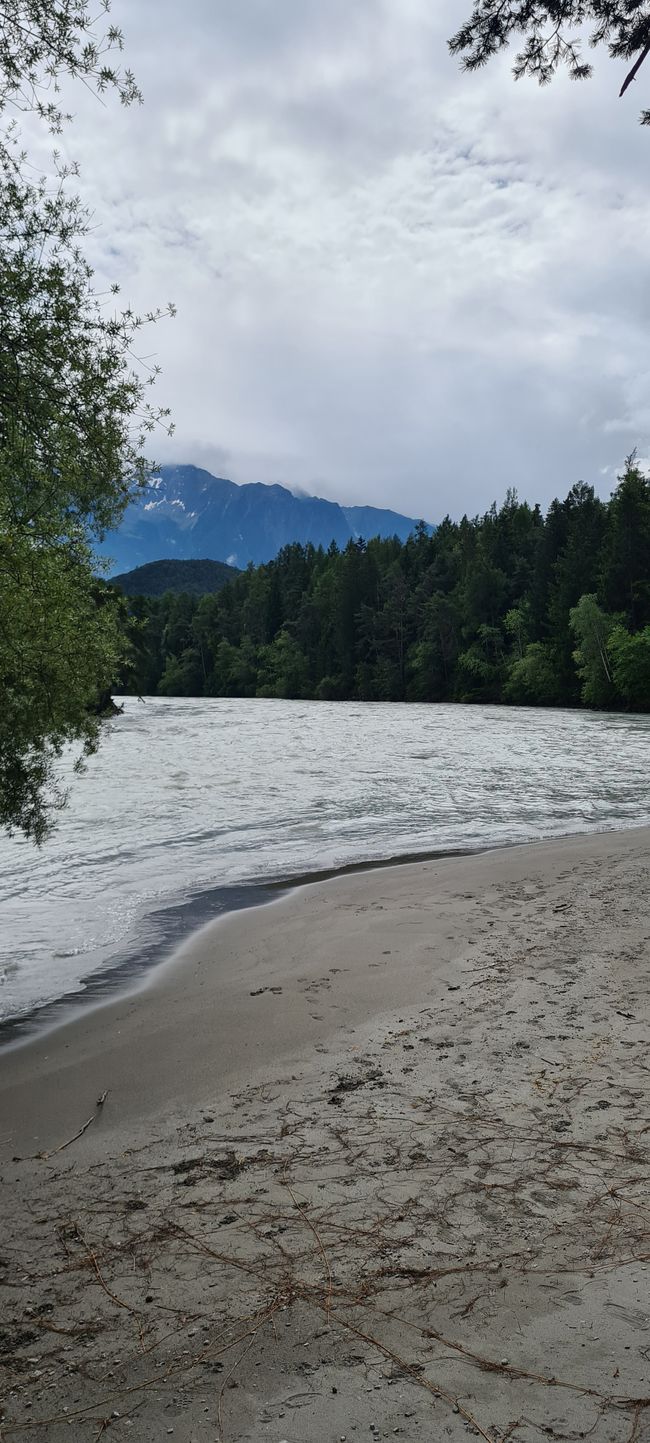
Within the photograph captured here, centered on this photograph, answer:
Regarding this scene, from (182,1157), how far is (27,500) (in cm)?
675

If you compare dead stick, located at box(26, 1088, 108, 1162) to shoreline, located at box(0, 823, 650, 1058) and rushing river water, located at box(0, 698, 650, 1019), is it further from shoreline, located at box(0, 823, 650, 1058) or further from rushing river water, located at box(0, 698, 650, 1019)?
rushing river water, located at box(0, 698, 650, 1019)

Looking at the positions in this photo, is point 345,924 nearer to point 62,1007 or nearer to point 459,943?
point 459,943

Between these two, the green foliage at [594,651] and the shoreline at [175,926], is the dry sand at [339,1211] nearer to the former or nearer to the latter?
the shoreline at [175,926]

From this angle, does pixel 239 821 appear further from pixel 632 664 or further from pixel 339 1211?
pixel 632 664

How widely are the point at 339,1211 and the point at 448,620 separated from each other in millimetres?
99820

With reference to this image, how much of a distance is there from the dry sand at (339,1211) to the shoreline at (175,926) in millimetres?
393

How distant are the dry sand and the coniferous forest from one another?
3635 centimetres

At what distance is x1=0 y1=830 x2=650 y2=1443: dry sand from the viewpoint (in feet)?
8.70

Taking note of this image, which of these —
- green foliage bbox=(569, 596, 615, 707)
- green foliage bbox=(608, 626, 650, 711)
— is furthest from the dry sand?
Answer: green foliage bbox=(569, 596, 615, 707)

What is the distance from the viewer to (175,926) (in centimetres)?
1040

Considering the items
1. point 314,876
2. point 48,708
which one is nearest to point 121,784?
point 314,876

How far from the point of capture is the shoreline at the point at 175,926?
735 cm

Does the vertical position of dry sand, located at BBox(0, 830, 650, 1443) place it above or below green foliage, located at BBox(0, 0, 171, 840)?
below

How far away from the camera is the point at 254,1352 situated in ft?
9.46
